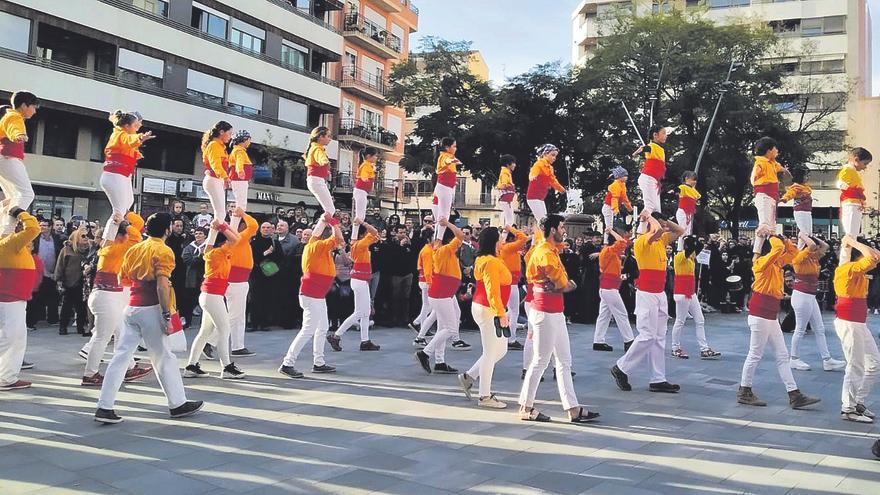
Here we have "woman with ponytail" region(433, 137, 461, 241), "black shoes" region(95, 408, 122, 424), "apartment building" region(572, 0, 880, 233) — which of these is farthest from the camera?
"apartment building" region(572, 0, 880, 233)

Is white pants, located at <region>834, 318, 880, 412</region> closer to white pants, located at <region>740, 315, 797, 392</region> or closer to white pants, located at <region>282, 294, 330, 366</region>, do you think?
white pants, located at <region>740, 315, 797, 392</region>

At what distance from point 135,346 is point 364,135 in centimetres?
3884

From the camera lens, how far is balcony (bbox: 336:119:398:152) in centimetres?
4316

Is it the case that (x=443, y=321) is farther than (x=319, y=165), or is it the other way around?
(x=319, y=165)

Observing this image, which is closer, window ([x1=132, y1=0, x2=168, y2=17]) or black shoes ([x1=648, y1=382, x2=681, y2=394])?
black shoes ([x1=648, y1=382, x2=681, y2=394])

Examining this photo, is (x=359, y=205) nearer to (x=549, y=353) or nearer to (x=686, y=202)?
(x=549, y=353)

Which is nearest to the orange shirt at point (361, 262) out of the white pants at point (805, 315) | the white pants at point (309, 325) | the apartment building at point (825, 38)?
the white pants at point (309, 325)

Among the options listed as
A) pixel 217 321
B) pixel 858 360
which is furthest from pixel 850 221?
pixel 217 321

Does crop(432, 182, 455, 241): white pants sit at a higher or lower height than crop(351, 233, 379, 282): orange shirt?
higher

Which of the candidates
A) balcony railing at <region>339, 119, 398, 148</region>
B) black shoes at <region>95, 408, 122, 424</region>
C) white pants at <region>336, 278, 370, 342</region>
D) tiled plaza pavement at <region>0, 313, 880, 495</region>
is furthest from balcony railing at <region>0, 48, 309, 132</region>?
black shoes at <region>95, 408, 122, 424</region>

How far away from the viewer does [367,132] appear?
1759 inches

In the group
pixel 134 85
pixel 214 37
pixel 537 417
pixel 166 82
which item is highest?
pixel 214 37

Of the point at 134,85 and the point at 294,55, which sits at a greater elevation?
the point at 294,55

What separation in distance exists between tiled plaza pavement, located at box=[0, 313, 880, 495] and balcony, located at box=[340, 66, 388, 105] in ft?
117
